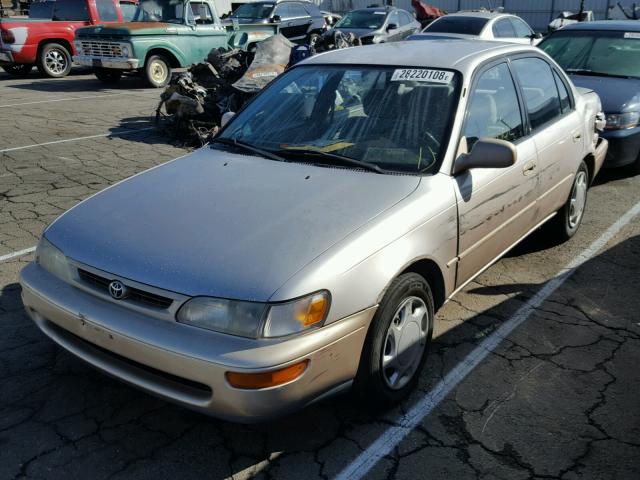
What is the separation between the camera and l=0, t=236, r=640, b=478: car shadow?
106 inches

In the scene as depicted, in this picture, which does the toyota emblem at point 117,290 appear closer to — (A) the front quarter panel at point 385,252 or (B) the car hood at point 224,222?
(B) the car hood at point 224,222

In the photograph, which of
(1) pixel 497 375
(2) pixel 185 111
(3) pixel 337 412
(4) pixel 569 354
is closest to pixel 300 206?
(3) pixel 337 412

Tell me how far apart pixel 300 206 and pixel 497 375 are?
56.4 inches

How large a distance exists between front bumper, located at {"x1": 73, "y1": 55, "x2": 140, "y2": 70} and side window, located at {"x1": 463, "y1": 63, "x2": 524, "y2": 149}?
10602mm

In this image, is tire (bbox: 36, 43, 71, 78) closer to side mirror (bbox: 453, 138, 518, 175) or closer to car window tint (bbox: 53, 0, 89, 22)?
car window tint (bbox: 53, 0, 89, 22)

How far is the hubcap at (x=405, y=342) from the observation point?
2.90m

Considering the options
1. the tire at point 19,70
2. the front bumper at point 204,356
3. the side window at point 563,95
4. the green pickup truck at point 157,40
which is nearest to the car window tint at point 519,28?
the green pickup truck at point 157,40

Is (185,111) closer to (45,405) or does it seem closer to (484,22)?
(45,405)

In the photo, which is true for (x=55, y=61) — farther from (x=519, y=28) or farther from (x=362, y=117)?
(x=362, y=117)

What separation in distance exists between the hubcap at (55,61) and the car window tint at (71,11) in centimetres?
81

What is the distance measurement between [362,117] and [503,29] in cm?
1148

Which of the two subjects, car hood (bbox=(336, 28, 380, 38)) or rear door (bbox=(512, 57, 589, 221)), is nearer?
rear door (bbox=(512, 57, 589, 221))

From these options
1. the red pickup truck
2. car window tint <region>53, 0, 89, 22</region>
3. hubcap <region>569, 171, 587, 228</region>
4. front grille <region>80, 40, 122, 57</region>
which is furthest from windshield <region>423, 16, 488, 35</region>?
hubcap <region>569, 171, 587, 228</region>

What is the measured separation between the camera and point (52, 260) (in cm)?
293
